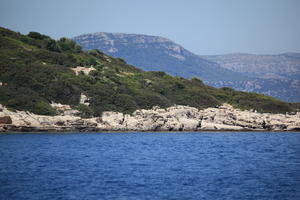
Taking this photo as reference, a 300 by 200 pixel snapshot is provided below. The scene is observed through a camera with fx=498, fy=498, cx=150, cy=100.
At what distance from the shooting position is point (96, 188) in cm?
3212

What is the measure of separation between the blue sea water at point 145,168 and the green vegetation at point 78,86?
16947 millimetres

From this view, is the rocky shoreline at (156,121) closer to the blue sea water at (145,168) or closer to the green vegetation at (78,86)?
the green vegetation at (78,86)

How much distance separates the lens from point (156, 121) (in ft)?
265

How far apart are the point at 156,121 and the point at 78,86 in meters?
17.0

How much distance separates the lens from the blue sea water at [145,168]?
30.9 metres

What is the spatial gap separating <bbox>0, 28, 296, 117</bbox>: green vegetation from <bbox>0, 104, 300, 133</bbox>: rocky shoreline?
290 centimetres

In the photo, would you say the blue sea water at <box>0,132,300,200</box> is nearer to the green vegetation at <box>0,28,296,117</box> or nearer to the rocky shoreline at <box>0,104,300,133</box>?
the rocky shoreline at <box>0,104,300,133</box>

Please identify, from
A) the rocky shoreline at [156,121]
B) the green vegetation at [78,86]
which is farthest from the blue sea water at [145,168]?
the green vegetation at [78,86]

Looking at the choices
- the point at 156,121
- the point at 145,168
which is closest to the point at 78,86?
the point at 156,121

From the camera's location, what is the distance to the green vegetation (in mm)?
80562

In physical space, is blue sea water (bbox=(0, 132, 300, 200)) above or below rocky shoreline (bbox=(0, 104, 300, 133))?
below

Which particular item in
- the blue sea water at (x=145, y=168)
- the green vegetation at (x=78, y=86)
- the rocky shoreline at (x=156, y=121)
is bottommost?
the blue sea water at (x=145, y=168)

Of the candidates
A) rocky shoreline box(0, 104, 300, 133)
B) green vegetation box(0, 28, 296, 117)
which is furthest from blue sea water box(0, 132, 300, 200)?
green vegetation box(0, 28, 296, 117)

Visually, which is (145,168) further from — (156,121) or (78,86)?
(78,86)
